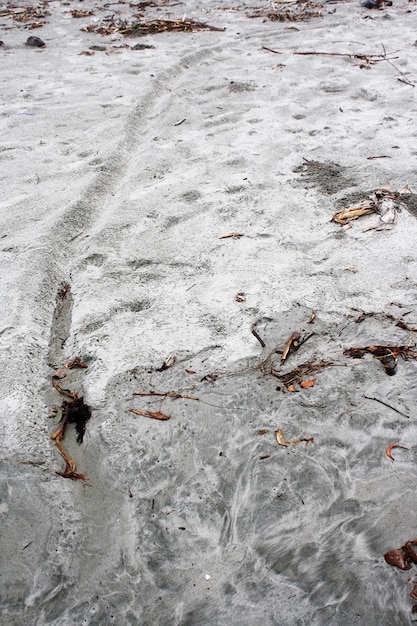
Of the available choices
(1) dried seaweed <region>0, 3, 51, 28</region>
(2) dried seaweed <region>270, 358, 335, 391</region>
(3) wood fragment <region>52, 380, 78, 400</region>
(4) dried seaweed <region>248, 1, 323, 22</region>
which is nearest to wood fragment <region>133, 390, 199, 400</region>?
(3) wood fragment <region>52, 380, 78, 400</region>

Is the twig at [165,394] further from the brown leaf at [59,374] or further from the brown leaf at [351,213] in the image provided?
the brown leaf at [351,213]

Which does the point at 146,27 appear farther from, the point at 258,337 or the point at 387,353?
the point at 387,353

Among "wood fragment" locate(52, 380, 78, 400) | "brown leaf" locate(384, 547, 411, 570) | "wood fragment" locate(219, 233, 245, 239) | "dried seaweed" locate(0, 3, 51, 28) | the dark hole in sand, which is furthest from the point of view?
"dried seaweed" locate(0, 3, 51, 28)

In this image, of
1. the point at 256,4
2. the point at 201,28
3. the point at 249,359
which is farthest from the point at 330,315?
the point at 256,4

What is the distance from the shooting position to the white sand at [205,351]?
126 cm

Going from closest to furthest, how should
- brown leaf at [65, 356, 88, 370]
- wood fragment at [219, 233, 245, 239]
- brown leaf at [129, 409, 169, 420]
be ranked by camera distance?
brown leaf at [129, 409, 169, 420], brown leaf at [65, 356, 88, 370], wood fragment at [219, 233, 245, 239]

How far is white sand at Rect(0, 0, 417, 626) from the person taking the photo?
126 cm

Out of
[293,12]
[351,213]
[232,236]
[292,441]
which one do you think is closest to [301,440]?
[292,441]

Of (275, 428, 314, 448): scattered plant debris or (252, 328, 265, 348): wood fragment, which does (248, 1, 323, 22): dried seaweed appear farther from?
(275, 428, 314, 448): scattered plant debris

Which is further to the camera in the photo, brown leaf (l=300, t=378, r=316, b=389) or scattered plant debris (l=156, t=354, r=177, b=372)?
scattered plant debris (l=156, t=354, r=177, b=372)

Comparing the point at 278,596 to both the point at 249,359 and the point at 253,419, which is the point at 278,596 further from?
the point at 249,359

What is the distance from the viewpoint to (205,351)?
6.04ft

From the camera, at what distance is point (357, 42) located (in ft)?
16.0

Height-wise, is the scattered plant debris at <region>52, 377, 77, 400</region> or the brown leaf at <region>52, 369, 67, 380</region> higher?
the brown leaf at <region>52, 369, 67, 380</region>
